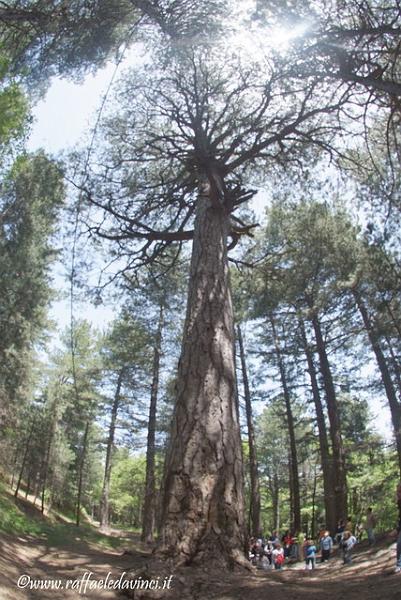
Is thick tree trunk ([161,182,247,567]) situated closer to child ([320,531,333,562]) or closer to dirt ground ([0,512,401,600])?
dirt ground ([0,512,401,600])

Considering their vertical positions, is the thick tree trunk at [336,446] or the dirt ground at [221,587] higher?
the thick tree trunk at [336,446]

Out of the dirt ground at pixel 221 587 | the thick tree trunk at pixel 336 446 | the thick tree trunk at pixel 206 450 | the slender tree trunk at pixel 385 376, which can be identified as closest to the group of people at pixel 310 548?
the thick tree trunk at pixel 336 446

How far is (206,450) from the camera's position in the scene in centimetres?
352

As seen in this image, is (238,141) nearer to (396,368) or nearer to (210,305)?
(210,305)

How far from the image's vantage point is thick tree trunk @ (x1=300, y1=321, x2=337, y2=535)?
51.8 feet

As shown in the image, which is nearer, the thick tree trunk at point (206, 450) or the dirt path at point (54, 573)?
the dirt path at point (54, 573)

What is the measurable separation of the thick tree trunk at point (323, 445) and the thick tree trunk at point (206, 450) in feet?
42.3

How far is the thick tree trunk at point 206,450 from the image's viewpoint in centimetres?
316

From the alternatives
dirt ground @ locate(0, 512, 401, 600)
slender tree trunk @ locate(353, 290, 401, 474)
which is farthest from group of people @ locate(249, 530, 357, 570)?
dirt ground @ locate(0, 512, 401, 600)

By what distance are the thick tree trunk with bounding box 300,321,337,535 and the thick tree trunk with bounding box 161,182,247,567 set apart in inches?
508

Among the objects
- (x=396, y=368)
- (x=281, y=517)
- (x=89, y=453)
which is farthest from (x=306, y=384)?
(x=281, y=517)

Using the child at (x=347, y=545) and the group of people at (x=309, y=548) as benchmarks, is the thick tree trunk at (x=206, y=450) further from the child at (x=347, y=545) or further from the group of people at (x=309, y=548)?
the child at (x=347, y=545)

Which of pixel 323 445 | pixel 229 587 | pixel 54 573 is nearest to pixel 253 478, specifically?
pixel 323 445

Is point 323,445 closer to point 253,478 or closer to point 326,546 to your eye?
point 253,478
